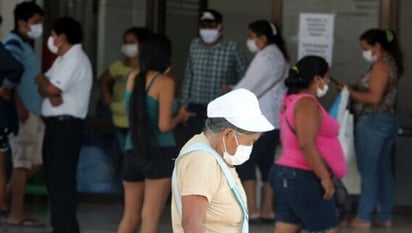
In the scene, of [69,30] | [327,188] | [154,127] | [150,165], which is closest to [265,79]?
[69,30]

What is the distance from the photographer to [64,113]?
24.9ft

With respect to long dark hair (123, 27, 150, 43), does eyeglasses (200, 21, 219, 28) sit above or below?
above

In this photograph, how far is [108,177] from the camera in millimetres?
10078

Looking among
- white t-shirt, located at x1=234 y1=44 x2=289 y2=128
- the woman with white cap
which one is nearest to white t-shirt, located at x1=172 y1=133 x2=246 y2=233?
the woman with white cap

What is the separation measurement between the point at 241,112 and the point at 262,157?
16.1 feet

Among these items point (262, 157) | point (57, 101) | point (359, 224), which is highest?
point (57, 101)

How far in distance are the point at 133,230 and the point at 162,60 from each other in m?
1.13

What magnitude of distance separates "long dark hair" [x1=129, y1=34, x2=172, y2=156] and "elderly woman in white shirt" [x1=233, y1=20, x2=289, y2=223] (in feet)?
6.81

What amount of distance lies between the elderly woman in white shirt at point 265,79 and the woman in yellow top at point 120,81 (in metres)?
1.04

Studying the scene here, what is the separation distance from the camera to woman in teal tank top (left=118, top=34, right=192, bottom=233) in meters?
6.67

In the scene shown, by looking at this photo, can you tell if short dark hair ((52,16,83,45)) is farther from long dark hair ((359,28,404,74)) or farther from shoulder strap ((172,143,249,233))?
shoulder strap ((172,143,249,233))

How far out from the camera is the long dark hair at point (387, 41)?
8.86 m

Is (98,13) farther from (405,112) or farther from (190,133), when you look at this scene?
(405,112)

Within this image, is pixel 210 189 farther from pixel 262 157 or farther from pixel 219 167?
pixel 262 157
